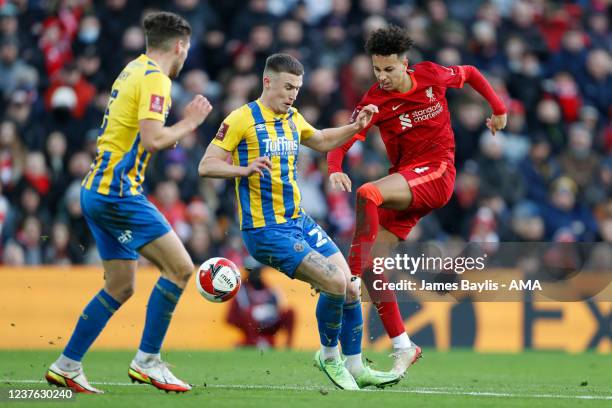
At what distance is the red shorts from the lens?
9.70 metres

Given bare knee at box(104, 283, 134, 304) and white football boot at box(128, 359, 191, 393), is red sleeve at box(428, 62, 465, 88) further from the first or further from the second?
white football boot at box(128, 359, 191, 393)

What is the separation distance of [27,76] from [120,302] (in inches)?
349

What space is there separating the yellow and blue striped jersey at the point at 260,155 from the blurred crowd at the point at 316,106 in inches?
238

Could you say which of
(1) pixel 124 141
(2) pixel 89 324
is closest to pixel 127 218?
(1) pixel 124 141

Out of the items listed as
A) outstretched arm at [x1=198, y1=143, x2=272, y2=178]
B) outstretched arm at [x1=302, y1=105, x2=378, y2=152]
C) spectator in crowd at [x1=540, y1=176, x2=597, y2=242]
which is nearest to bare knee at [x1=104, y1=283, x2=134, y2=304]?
outstretched arm at [x1=198, y1=143, x2=272, y2=178]

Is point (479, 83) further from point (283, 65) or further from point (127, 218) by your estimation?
point (127, 218)

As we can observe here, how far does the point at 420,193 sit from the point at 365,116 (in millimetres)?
830

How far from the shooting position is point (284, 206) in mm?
9039

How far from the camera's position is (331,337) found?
9.15 m

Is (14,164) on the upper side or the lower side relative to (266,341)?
upper

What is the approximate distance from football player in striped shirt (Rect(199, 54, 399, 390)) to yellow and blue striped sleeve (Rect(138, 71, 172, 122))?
2.21 feet

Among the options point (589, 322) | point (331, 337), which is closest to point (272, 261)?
point (331, 337)

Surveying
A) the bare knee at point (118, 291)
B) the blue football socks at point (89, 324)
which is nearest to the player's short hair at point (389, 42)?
the bare knee at point (118, 291)

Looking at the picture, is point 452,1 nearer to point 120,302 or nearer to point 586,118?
point 586,118
